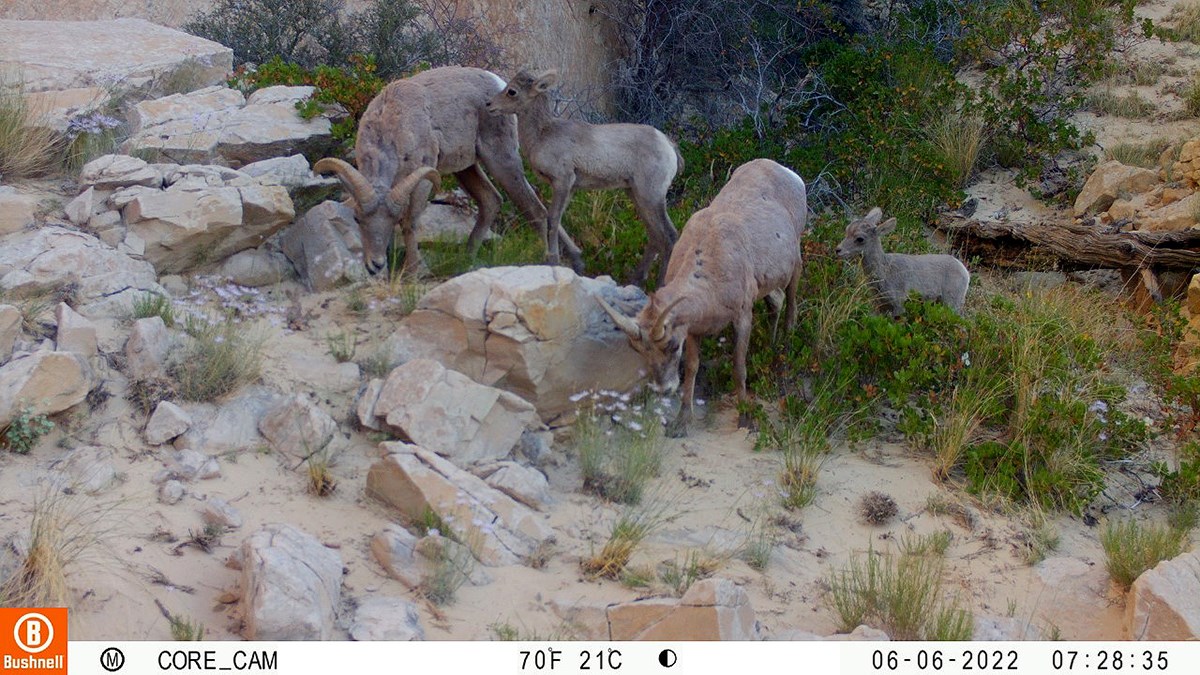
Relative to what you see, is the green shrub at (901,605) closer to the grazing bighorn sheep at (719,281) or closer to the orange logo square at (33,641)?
the grazing bighorn sheep at (719,281)

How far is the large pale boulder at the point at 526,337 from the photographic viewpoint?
778 centimetres

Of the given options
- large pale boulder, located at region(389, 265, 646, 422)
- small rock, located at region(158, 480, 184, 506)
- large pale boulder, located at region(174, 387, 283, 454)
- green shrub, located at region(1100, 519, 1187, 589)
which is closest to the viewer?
small rock, located at region(158, 480, 184, 506)

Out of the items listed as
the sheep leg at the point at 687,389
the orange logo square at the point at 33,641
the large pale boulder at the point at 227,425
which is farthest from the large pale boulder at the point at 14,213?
the sheep leg at the point at 687,389

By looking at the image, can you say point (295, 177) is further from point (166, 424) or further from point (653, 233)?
point (166, 424)

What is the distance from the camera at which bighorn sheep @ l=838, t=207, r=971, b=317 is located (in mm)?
9195

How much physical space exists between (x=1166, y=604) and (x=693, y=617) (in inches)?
93.2

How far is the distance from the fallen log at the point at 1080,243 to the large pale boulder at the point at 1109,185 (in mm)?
386

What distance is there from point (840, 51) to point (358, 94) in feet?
18.3

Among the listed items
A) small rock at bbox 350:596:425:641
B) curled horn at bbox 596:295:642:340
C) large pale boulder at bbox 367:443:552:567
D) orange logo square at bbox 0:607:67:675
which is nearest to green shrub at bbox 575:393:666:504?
curled horn at bbox 596:295:642:340

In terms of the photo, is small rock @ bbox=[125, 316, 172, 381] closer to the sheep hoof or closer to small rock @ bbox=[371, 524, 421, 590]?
small rock @ bbox=[371, 524, 421, 590]

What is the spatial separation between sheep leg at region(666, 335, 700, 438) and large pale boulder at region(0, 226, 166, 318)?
3.52 metres

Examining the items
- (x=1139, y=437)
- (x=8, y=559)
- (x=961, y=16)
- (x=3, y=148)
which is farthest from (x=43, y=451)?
(x=961, y=16)

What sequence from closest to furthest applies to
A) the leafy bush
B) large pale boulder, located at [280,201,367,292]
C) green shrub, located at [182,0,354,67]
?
large pale boulder, located at [280,201,367,292] < the leafy bush < green shrub, located at [182,0,354,67]

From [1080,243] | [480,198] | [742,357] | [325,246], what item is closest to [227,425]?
[325,246]
